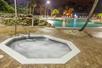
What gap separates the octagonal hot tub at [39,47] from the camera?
4445mm

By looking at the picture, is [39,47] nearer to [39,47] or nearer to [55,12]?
[39,47]

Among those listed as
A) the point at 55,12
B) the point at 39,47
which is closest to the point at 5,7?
the point at 55,12

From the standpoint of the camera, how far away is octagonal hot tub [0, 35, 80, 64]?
14.6 feet

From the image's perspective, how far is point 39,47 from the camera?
5.96 meters

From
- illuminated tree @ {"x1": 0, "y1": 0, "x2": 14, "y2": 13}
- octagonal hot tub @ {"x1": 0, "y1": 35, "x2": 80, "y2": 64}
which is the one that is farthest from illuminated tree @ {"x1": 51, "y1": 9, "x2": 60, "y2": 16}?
octagonal hot tub @ {"x1": 0, "y1": 35, "x2": 80, "y2": 64}

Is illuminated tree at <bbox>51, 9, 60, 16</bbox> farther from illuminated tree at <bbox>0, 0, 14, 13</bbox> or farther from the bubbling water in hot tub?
the bubbling water in hot tub

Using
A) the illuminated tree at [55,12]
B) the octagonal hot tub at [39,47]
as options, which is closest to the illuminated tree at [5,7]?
the illuminated tree at [55,12]

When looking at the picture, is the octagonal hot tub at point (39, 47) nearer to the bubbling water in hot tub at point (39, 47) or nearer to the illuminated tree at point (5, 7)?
the bubbling water in hot tub at point (39, 47)

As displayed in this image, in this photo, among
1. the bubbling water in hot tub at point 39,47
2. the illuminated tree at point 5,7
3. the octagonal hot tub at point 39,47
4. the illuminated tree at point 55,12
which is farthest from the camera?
the illuminated tree at point 55,12

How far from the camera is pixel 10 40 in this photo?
5742 mm

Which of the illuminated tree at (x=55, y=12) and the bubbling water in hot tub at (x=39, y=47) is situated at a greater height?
the illuminated tree at (x=55, y=12)

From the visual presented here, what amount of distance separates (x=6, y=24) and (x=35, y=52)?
497 centimetres

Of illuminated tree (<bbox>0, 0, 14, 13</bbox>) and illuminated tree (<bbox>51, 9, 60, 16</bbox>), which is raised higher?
illuminated tree (<bbox>0, 0, 14, 13</bbox>)

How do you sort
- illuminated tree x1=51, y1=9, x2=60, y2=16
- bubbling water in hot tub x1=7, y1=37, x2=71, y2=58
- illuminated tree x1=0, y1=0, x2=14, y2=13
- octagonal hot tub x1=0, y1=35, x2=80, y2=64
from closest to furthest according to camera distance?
octagonal hot tub x1=0, y1=35, x2=80, y2=64 < bubbling water in hot tub x1=7, y1=37, x2=71, y2=58 < illuminated tree x1=0, y1=0, x2=14, y2=13 < illuminated tree x1=51, y1=9, x2=60, y2=16
